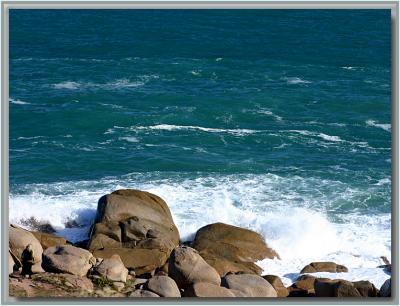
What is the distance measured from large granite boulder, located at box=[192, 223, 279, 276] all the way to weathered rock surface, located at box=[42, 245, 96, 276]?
704 centimetres

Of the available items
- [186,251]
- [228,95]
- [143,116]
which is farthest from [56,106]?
[186,251]

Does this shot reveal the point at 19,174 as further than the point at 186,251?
Yes

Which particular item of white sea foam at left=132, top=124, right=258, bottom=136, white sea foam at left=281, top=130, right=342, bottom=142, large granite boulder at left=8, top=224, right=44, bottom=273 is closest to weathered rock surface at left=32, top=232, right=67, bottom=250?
large granite boulder at left=8, top=224, right=44, bottom=273

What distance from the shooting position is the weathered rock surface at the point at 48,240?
4706cm

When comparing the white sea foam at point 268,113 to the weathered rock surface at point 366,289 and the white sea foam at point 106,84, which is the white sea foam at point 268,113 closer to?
the white sea foam at point 106,84

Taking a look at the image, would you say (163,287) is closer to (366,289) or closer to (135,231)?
(366,289)

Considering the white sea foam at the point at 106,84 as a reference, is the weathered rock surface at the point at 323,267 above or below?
below

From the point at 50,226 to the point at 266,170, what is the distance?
17.2 m

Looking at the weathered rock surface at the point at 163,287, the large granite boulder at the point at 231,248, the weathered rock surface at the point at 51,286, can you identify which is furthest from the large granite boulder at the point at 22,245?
the large granite boulder at the point at 231,248

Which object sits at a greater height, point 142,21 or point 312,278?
point 142,21

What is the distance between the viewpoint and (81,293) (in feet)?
125

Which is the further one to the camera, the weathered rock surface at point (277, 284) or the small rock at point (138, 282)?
the weathered rock surface at point (277, 284)

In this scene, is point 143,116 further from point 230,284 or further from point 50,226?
point 230,284

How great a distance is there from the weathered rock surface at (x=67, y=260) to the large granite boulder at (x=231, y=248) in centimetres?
704
